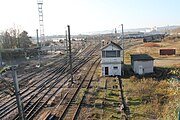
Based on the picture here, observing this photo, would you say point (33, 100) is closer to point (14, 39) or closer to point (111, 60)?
point (111, 60)

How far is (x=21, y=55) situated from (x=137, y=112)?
→ 4334cm

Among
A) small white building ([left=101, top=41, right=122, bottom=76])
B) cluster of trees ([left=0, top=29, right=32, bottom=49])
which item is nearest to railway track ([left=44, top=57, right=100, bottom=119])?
small white building ([left=101, top=41, right=122, bottom=76])

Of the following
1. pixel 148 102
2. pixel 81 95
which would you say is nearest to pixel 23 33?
pixel 81 95

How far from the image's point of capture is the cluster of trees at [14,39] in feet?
189

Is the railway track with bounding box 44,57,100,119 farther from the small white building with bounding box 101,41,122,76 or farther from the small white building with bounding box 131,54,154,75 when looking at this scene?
the small white building with bounding box 131,54,154,75

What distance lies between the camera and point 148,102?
19.1 m

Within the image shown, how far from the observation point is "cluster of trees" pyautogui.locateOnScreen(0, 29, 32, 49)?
57719 millimetres

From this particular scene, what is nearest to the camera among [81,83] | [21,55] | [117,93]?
[117,93]

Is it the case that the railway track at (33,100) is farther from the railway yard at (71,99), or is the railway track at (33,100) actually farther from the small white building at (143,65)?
the small white building at (143,65)

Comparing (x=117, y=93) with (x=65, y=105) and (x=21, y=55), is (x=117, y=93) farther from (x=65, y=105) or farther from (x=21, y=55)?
(x=21, y=55)

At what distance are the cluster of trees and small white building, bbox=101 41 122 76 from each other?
32.2 metres

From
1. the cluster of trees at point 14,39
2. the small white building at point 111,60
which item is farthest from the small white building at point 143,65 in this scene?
the cluster of trees at point 14,39

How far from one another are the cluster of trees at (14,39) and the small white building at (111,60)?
32.2 metres

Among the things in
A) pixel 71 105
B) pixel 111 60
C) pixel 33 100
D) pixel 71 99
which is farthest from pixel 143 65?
pixel 33 100
